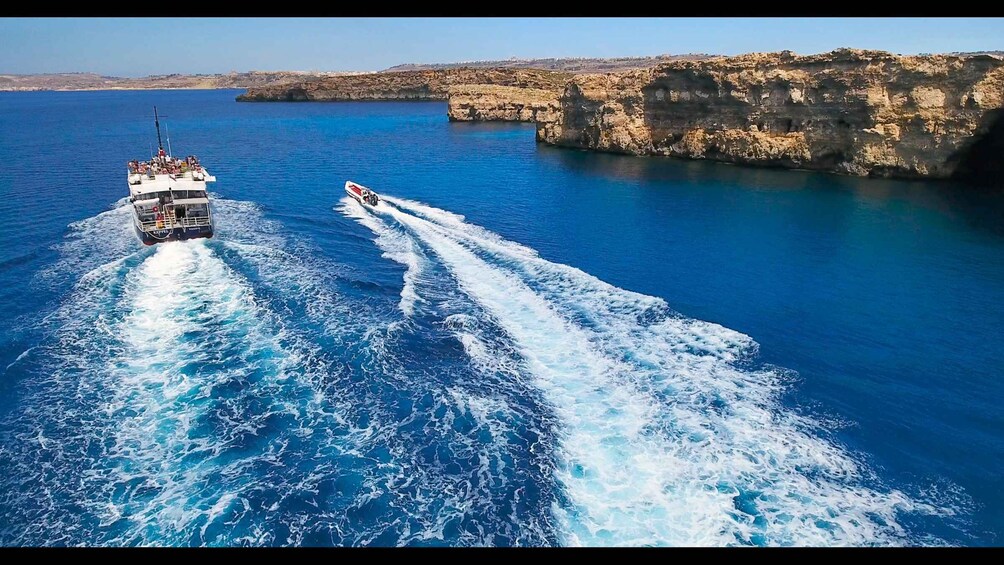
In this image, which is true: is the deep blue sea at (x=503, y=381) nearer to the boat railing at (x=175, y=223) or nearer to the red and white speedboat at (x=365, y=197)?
the boat railing at (x=175, y=223)

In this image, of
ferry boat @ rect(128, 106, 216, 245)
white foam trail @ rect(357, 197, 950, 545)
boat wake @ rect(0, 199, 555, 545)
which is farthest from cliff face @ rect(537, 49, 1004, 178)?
ferry boat @ rect(128, 106, 216, 245)

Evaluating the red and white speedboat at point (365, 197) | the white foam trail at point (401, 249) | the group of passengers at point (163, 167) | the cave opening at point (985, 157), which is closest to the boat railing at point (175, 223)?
the group of passengers at point (163, 167)

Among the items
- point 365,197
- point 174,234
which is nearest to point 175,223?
point 174,234

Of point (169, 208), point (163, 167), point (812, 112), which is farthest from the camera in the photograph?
point (812, 112)

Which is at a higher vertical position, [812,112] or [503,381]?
[812,112]

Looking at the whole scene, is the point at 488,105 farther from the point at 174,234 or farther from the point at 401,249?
the point at 174,234

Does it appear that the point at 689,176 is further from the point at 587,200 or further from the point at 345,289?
the point at 345,289
